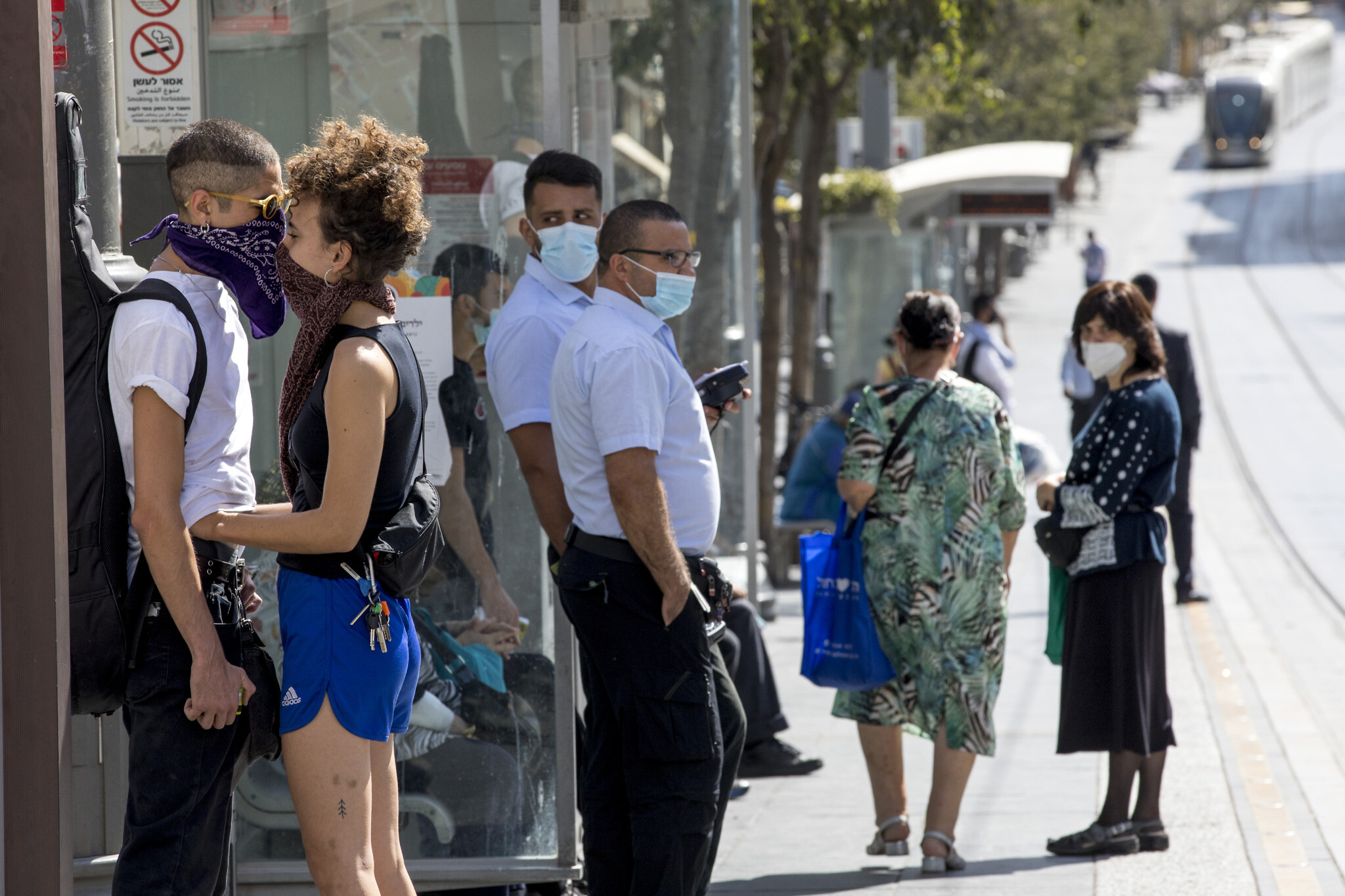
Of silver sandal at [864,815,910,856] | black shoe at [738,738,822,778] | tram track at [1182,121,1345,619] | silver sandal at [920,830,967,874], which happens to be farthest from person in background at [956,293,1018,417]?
silver sandal at [920,830,967,874]

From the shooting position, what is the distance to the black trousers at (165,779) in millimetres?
2881

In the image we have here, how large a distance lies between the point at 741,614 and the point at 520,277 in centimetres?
186

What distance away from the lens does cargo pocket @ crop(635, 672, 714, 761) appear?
12.4 ft

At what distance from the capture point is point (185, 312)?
9.51 ft

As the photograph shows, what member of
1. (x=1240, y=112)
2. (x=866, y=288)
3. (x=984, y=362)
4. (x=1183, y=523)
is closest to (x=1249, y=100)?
(x=1240, y=112)

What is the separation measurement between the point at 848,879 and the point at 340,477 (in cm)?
273

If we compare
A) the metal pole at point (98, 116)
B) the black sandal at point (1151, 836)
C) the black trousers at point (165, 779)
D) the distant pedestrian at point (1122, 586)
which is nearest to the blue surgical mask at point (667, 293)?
the metal pole at point (98, 116)

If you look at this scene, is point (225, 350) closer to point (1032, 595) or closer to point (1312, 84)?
point (1032, 595)

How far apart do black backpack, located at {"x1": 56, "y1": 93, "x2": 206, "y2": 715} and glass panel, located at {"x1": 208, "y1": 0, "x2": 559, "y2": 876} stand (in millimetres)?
1519

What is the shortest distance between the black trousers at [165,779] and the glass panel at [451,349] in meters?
1.52

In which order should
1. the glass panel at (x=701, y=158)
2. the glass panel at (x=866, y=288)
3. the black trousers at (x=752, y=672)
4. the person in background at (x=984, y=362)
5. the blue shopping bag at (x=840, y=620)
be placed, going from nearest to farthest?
the blue shopping bag at (x=840, y=620), the black trousers at (x=752, y=672), the glass panel at (x=701, y=158), the person in background at (x=984, y=362), the glass panel at (x=866, y=288)

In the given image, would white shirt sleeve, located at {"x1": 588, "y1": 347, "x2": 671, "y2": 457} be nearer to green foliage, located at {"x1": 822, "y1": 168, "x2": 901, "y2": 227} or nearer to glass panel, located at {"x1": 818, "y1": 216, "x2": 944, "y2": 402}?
glass panel, located at {"x1": 818, "y1": 216, "x2": 944, "y2": 402}

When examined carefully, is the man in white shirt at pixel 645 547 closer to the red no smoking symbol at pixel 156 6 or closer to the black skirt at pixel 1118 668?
the red no smoking symbol at pixel 156 6

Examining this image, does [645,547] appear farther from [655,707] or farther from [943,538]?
[943,538]
